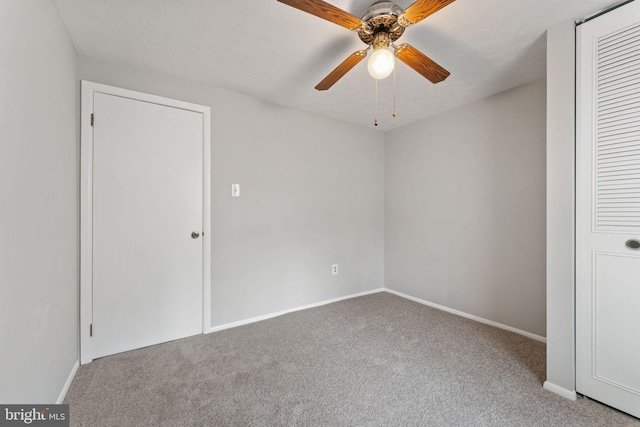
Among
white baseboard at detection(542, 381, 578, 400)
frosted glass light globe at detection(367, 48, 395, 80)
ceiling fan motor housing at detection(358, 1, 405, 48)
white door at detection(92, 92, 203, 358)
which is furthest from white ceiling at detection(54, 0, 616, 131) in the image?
white baseboard at detection(542, 381, 578, 400)

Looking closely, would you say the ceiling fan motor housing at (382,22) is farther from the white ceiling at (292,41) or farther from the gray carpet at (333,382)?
the gray carpet at (333,382)

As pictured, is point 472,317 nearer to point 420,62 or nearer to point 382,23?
point 420,62

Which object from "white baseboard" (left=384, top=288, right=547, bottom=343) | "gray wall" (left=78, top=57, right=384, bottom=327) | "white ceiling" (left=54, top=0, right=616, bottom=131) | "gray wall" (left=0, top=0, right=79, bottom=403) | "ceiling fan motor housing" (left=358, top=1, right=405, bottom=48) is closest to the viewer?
"gray wall" (left=0, top=0, right=79, bottom=403)

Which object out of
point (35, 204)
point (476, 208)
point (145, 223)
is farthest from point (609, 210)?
point (145, 223)

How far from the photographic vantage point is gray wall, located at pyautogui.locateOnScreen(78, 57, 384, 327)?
2598 mm

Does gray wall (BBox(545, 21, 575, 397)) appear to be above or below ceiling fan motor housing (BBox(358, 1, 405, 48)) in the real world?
below

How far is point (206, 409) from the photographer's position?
5.13ft

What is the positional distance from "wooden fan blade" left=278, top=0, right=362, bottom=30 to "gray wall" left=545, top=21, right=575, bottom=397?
131cm

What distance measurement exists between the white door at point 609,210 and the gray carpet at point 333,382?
27 cm

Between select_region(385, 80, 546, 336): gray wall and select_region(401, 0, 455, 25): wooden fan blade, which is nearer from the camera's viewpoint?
select_region(401, 0, 455, 25): wooden fan blade

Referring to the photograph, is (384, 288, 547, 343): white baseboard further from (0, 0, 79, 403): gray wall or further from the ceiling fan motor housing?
(0, 0, 79, 403): gray wall

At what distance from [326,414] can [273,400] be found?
33 centimetres

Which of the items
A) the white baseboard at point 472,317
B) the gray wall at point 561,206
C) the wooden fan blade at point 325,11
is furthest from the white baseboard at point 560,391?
the wooden fan blade at point 325,11

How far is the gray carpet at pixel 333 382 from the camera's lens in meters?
1.50
